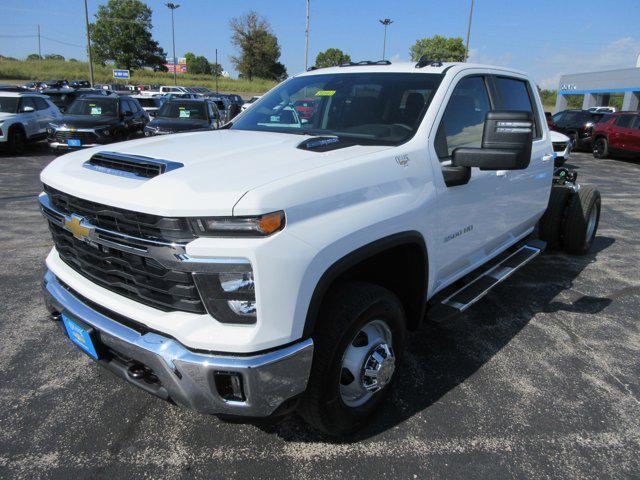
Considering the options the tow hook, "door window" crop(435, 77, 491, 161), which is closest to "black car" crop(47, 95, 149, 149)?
"door window" crop(435, 77, 491, 161)

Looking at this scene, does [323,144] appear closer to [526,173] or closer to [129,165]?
[129,165]

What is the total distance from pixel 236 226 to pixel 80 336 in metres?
1.09

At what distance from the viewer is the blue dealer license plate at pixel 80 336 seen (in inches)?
88.8

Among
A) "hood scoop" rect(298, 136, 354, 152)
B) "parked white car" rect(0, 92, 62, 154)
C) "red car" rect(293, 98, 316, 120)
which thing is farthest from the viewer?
"parked white car" rect(0, 92, 62, 154)

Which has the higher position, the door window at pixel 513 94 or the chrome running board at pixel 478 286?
the door window at pixel 513 94

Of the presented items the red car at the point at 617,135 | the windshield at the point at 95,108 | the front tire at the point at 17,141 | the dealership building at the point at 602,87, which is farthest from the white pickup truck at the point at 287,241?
the dealership building at the point at 602,87

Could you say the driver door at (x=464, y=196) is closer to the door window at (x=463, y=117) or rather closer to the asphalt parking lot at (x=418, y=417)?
the door window at (x=463, y=117)

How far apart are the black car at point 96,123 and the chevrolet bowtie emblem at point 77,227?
10835 mm

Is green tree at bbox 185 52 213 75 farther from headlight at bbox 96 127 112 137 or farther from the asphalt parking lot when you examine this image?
the asphalt parking lot

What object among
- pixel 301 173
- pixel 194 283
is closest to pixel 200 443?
pixel 194 283

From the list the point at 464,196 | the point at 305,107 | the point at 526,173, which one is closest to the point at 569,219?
the point at 526,173

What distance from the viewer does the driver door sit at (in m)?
2.83

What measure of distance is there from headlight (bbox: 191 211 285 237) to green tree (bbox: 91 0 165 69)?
7405 cm

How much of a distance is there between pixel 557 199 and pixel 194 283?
196 inches
